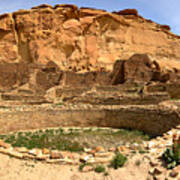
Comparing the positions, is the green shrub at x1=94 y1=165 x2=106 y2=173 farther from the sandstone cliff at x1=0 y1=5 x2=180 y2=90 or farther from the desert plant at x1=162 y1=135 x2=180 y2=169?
the sandstone cliff at x1=0 y1=5 x2=180 y2=90

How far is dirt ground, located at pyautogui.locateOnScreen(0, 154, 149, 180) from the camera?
15.8 feet

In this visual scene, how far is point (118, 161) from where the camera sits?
5.11m

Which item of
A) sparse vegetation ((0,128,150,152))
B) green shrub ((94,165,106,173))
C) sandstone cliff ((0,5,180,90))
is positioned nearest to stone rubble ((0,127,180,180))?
green shrub ((94,165,106,173))

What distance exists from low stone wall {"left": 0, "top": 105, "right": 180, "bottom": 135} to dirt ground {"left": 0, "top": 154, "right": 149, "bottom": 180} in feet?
14.1

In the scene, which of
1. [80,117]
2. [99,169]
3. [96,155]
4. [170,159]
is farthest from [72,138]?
[170,159]

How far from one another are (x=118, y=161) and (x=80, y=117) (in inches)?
216

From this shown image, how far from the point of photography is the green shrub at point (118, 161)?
5.07m

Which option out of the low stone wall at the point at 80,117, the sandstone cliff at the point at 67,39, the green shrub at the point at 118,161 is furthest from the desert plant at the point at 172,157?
the sandstone cliff at the point at 67,39

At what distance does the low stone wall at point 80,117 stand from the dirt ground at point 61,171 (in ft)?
14.1

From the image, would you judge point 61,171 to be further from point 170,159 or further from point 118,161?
point 170,159

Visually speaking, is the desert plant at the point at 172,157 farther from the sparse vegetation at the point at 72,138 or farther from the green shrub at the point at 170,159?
the sparse vegetation at the point at 72,138

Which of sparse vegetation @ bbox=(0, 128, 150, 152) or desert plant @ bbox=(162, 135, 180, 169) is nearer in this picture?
desert plant @ bbox=(162, 135, 180, 169)

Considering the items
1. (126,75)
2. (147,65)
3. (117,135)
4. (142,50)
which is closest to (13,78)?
(126,75)

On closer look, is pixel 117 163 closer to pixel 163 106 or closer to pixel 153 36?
pixel 163 106
